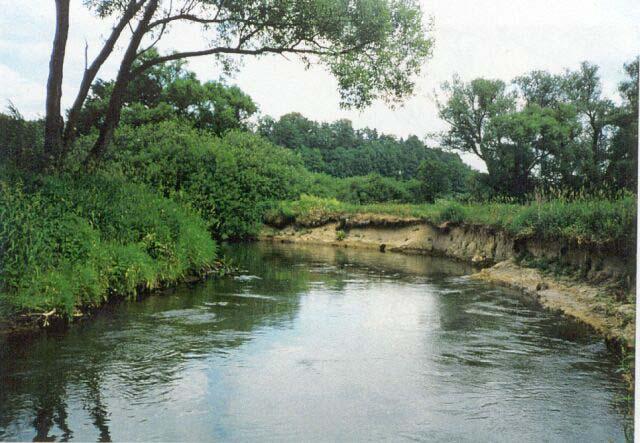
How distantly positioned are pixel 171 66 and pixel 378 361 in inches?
654

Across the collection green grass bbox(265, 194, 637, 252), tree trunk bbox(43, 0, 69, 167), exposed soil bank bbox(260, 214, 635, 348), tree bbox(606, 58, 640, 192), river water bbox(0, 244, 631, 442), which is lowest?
river water bbox(0, 244, 631, 442)

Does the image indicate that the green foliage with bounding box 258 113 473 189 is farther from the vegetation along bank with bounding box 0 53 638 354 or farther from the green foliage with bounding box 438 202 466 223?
the green foliage with bounding box 438 202 466 223

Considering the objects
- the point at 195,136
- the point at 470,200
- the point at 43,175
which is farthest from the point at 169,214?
the point at 470,200

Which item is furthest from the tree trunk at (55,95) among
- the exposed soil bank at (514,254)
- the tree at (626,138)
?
the exposed soil bank at (514,254)

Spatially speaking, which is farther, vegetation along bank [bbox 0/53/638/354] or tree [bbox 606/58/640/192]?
vegetation along bank [bbox 0/53/638/354]

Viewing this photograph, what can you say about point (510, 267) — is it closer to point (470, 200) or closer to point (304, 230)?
point (470, 200)

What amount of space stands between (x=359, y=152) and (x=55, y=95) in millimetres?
15870

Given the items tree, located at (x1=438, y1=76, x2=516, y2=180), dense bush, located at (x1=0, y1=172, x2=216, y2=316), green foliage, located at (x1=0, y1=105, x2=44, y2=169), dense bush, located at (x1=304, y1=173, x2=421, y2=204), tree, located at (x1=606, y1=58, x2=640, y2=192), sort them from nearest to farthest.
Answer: tree, located at (x1=606, y1=58, x2=640, y2=192) → dense bush, located at (x1=0, y1=172, x2=216, y2=316) → green foliage, located at (x1=0, y1=105, x2=44, y2=169) → tree, located at (x1=438, y1=76, x2=516, y2=180) → dense bush, located at (x1=304, y1=173, x2=421, y2=204)

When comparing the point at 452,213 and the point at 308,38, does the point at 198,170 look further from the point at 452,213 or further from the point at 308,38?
the point at 452,213

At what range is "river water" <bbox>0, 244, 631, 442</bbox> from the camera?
6.11m

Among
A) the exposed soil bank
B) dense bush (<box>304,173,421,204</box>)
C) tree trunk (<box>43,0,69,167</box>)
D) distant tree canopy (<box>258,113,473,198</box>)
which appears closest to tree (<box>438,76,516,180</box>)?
distant tree canopy (<box>258,113,473,198</box>)

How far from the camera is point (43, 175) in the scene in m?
12.6

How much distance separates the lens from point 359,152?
2834cm

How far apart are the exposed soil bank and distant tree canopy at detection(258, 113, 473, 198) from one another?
2.62 meters
